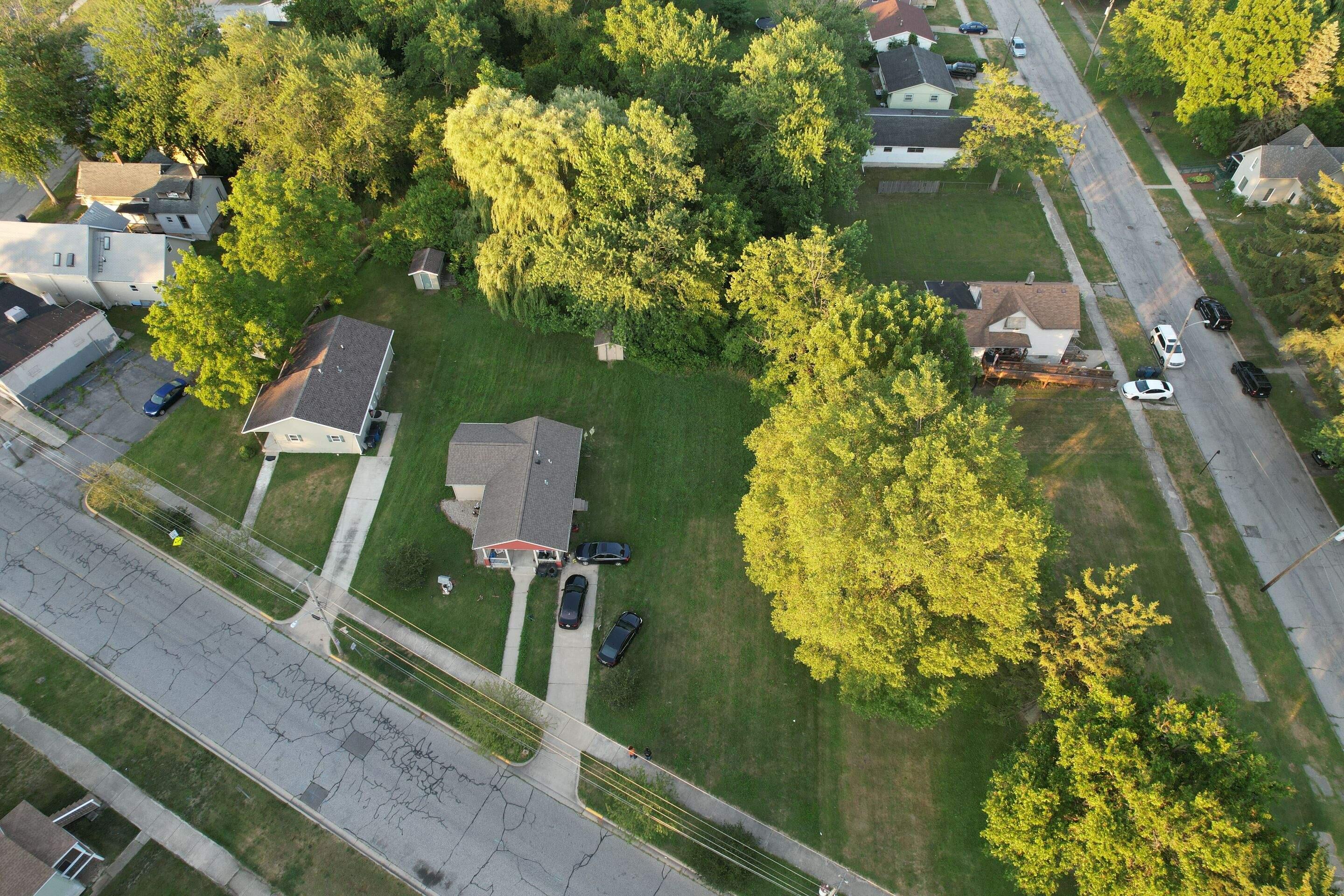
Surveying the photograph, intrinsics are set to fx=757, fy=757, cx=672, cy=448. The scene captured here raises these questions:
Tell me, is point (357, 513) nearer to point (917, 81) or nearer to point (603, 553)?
point (603, 553)

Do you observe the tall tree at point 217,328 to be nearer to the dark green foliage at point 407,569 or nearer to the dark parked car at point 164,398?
the dark parked car at point 164,398

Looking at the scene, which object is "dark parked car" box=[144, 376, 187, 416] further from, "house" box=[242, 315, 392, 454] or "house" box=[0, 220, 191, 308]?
"house" box=[0, 220, 191, 308]

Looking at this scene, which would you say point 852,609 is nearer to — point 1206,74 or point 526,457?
point 526,457

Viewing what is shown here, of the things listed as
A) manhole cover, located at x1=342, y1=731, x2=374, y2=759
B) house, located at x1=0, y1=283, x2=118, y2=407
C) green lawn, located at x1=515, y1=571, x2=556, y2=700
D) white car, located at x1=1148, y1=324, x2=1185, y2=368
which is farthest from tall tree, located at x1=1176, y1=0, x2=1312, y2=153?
house, located at x1=0, y1=283, x2=118, y2=407

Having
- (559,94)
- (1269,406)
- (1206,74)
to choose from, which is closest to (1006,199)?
(1206,74)

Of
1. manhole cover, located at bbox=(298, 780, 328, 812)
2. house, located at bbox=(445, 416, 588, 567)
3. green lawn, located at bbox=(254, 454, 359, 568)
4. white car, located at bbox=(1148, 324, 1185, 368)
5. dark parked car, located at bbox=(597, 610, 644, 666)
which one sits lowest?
manhole cover, located at bbox=(298, 780, 328, 812)

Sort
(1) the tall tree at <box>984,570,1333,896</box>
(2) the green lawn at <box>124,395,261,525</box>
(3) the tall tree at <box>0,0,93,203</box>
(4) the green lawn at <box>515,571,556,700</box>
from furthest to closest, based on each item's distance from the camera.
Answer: (3) the tall tree at <box>0,0,93,203</box>, (2) the green lawn at <box>124,395,261,525</box>, (4) the green lawn at <box>515,571,556,700</box>, (1) the tall tree at <box>984,570,1333,896</box>
